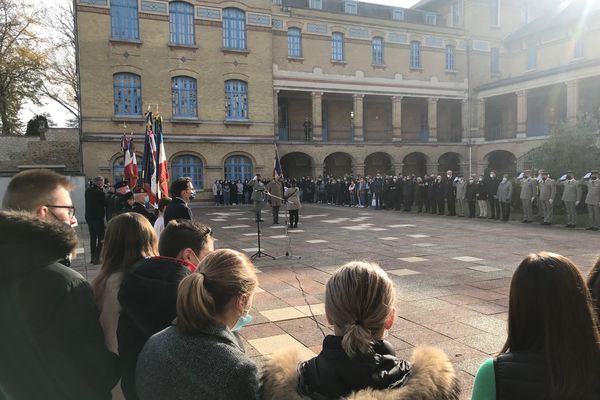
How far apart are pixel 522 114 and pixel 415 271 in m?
30.2

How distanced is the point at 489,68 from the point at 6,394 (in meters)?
42.8

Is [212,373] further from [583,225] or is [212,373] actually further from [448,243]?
[583,225]

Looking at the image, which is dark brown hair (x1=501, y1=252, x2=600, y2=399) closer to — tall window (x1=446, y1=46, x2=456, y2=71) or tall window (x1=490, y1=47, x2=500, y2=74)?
tall window (x1=446, y1=46, x2=456, y2=71)

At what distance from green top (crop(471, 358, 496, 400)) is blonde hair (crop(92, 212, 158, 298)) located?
2.04 m

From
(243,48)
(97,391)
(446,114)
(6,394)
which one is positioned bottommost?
(97,391)

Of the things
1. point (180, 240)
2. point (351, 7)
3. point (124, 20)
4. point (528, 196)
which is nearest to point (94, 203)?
point (180, 240)

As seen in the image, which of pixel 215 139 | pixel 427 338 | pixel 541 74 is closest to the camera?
pixel 427 338

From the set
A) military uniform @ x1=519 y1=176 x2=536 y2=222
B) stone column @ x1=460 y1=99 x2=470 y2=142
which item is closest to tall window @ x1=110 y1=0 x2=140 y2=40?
military uniform @ x1=519 y1=176 x2=536 y2=222

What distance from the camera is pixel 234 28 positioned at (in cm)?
2916

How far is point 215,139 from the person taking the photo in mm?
28734

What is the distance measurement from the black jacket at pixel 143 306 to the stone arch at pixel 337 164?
3382cm

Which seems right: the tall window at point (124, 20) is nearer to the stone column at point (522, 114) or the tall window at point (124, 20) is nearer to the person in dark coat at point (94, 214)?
the person in dark coat at point (94, 214)

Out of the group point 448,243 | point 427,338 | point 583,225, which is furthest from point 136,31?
point 427,338

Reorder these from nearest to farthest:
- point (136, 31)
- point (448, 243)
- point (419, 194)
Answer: point (448, 243)
point (419, 194)
point (136, 31)
